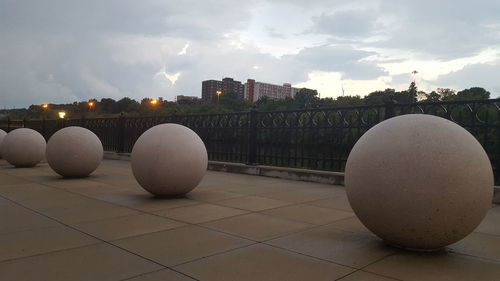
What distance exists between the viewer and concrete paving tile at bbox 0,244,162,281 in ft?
11.9

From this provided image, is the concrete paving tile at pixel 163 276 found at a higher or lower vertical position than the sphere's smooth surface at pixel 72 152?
lower

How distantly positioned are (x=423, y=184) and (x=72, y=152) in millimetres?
9638

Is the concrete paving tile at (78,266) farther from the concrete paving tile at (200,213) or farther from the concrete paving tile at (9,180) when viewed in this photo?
the concrete paving tile at (9,180)

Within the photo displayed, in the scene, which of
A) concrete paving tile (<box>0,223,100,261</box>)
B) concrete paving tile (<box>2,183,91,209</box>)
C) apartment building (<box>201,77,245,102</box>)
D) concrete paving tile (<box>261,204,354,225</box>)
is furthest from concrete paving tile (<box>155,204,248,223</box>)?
apartment building (<box>201,77,245,102</box>)

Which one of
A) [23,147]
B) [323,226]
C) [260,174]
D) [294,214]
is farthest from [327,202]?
[23,147]

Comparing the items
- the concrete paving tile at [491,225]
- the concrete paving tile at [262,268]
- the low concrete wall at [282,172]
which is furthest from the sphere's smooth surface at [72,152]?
the concrete paving tile at [491,225]

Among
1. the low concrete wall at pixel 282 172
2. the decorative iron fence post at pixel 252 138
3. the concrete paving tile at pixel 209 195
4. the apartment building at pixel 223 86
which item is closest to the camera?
the concrete paving tile at pixel 209 195

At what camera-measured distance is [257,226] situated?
18.6 feet

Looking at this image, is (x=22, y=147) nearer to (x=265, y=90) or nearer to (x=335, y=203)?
(x=335, y=203)

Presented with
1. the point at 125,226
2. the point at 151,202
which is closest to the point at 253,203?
the point at 151,202

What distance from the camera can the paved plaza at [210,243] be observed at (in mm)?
3789

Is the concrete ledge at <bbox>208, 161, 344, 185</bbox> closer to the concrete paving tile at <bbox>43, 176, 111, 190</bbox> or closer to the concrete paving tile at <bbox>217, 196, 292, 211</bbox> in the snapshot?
the concrete paving tile at <bbox>217, 196, 292, 211</bbox>

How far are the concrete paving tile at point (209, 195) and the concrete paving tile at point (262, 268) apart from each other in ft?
12.2

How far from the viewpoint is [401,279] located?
3.64 m
